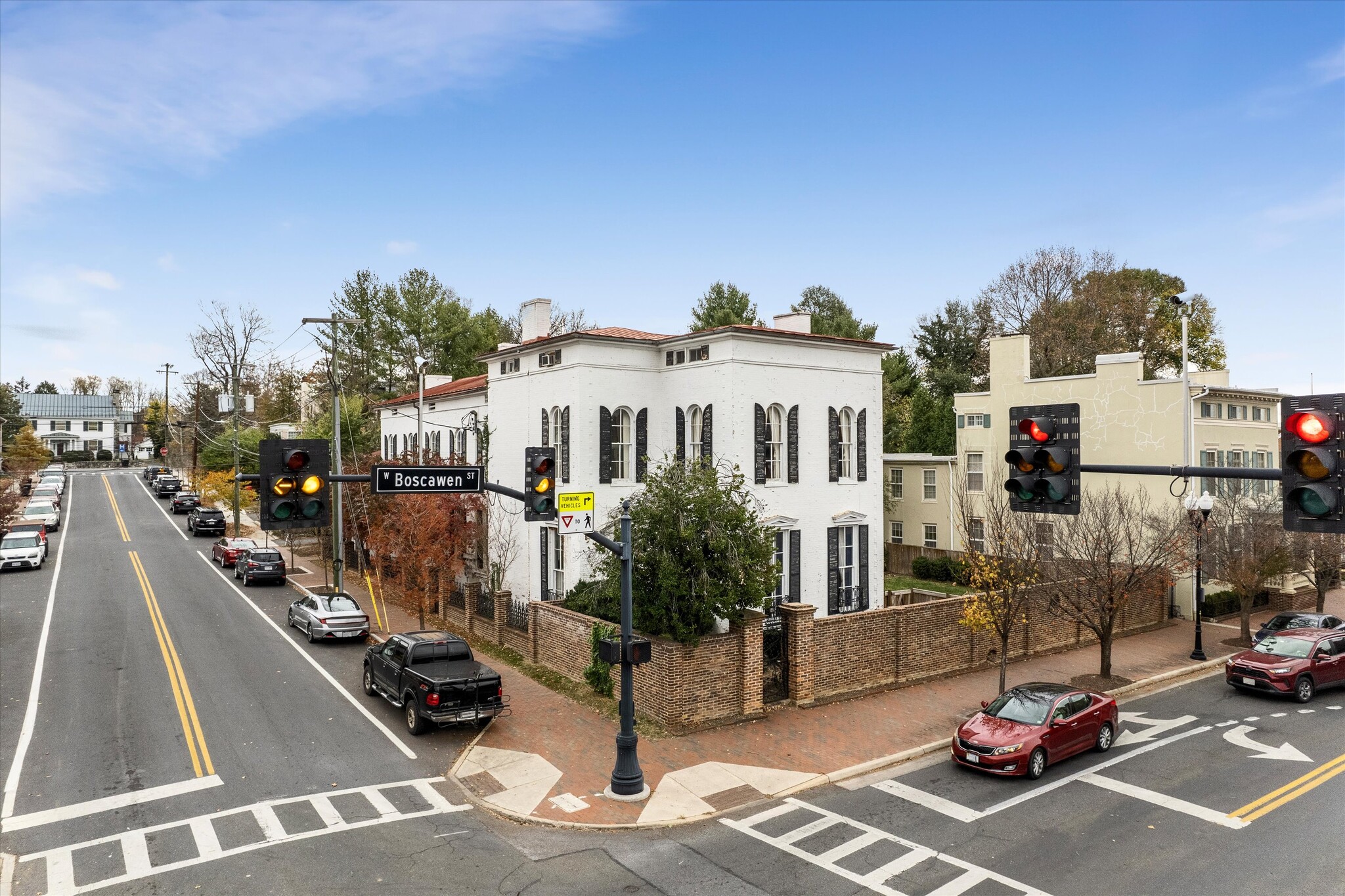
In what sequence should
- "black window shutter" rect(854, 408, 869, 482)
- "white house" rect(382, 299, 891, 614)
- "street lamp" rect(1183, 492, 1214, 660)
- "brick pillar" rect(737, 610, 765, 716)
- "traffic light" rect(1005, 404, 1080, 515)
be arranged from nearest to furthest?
1. "traffic light" rect(1005, 404, 1080, 515)
2. "brick pillar" rect(737, 610, 765, 716)
3. "street lamp" rect(1183, 492, 1214, 660)
4. "white house" rect(382, 299, 891, 614)
5. "black window shutter" rect(854, 408, 869, 482)

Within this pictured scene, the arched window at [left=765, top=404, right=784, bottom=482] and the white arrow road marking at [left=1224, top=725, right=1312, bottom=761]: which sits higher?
the arched window at [left=765, top=404, right=784, bottom=482]

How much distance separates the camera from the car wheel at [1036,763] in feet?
50.5

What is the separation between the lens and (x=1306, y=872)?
11586mm

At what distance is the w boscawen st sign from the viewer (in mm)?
14742

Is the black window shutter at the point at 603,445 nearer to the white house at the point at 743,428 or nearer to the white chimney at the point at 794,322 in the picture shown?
the white house at the point at 743,428

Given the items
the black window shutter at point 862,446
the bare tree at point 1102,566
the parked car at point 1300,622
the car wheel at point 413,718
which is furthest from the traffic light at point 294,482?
the parked car at point 1300,622

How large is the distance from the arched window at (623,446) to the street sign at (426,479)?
499 inches

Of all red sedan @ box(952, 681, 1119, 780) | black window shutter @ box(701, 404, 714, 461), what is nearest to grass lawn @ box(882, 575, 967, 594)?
black window shutter @ box(701, 404, 714, 461)

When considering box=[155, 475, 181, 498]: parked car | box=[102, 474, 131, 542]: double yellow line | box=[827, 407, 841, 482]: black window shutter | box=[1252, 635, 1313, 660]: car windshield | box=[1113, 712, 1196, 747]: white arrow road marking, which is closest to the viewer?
box=[1113, 712, 1196, 747]: white arrow road marking

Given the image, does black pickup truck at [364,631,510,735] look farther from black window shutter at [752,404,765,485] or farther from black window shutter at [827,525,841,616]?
black window shutter at [827,525,841,616]

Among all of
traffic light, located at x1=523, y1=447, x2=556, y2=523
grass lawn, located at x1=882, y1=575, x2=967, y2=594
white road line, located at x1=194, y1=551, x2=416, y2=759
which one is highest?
traffic light, located at x1=523, y1=447, x2=556, y2=523

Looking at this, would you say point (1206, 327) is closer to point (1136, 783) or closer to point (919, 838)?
point (1136, 783)

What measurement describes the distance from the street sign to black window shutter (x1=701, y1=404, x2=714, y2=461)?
39.3 ft

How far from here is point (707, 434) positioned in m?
25.3
